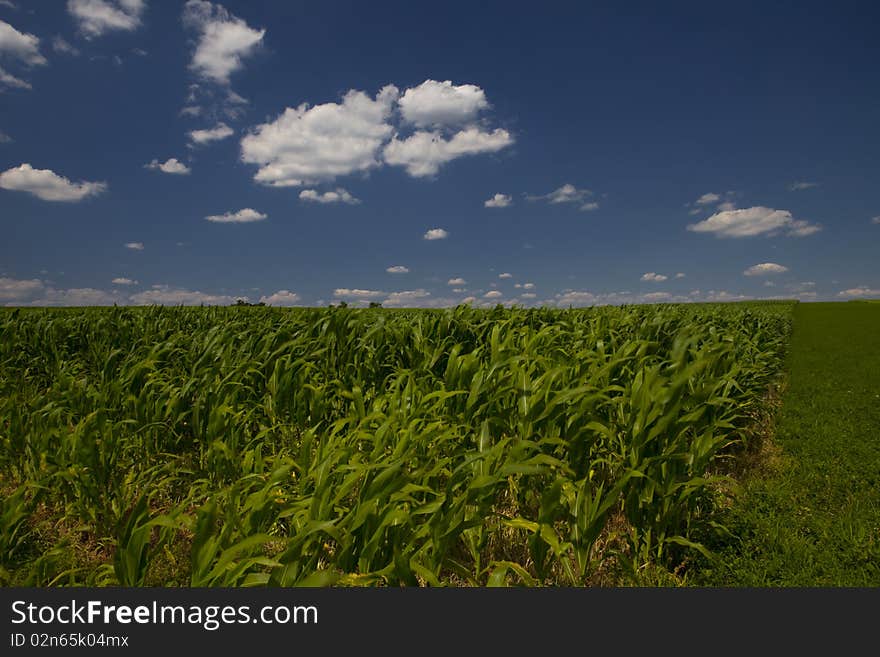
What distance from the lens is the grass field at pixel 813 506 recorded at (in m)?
3.12

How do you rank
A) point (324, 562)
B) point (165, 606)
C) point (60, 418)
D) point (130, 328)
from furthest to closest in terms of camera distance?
point (130, 328)
point (60, 418)
point (324, 562)
point (165, 606)

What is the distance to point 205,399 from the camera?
4.41 m

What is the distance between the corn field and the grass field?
1.04 feet

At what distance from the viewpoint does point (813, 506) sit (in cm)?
414

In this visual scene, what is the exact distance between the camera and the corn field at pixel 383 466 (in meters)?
2.21

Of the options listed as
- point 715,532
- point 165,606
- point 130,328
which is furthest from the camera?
point 130,328

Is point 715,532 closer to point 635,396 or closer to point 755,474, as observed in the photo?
point 635,396

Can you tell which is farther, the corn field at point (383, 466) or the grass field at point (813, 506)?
the grass field at point (813, 506)

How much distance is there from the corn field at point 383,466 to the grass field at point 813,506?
318mm

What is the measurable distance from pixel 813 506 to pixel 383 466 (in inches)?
162

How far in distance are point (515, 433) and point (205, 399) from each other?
2924mm

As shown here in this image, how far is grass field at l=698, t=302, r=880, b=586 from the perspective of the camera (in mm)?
3121

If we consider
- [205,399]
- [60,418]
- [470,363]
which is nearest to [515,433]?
[470,363]

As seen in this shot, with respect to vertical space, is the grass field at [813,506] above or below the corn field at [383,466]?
below
